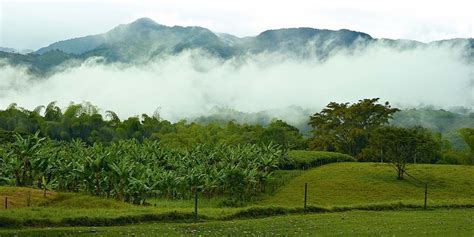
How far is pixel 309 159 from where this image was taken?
3679 inches

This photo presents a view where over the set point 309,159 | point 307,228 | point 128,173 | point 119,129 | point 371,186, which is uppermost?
point 119,129

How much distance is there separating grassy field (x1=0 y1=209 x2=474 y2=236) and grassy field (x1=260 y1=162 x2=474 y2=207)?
62.8ft

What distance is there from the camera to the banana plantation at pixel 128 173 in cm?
4934

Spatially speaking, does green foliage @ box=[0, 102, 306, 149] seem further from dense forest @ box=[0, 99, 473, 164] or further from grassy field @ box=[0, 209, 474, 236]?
grassy field @ box=[0, 209, 474, 236]

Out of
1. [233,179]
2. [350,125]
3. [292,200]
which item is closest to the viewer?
[292,200]

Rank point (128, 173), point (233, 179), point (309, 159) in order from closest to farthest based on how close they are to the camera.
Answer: point (128, 173) < point (233, 179) < point (309, 159)

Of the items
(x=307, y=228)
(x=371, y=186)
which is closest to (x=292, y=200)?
(x=371, y=186)

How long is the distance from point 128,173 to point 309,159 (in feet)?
168

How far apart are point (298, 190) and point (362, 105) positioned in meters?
57.0

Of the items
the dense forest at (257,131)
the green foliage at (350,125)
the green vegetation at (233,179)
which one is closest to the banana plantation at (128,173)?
the green vegetation at (233,179)

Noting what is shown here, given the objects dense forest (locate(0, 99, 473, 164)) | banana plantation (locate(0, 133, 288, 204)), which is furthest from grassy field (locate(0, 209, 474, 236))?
dense forest (locate(0, 99, 473, 164))

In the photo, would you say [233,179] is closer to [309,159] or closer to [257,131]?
[309,159]

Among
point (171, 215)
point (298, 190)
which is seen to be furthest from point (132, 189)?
point (298, 190)

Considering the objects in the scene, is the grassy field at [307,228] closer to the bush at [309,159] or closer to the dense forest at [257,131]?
the bush at [309,159]
